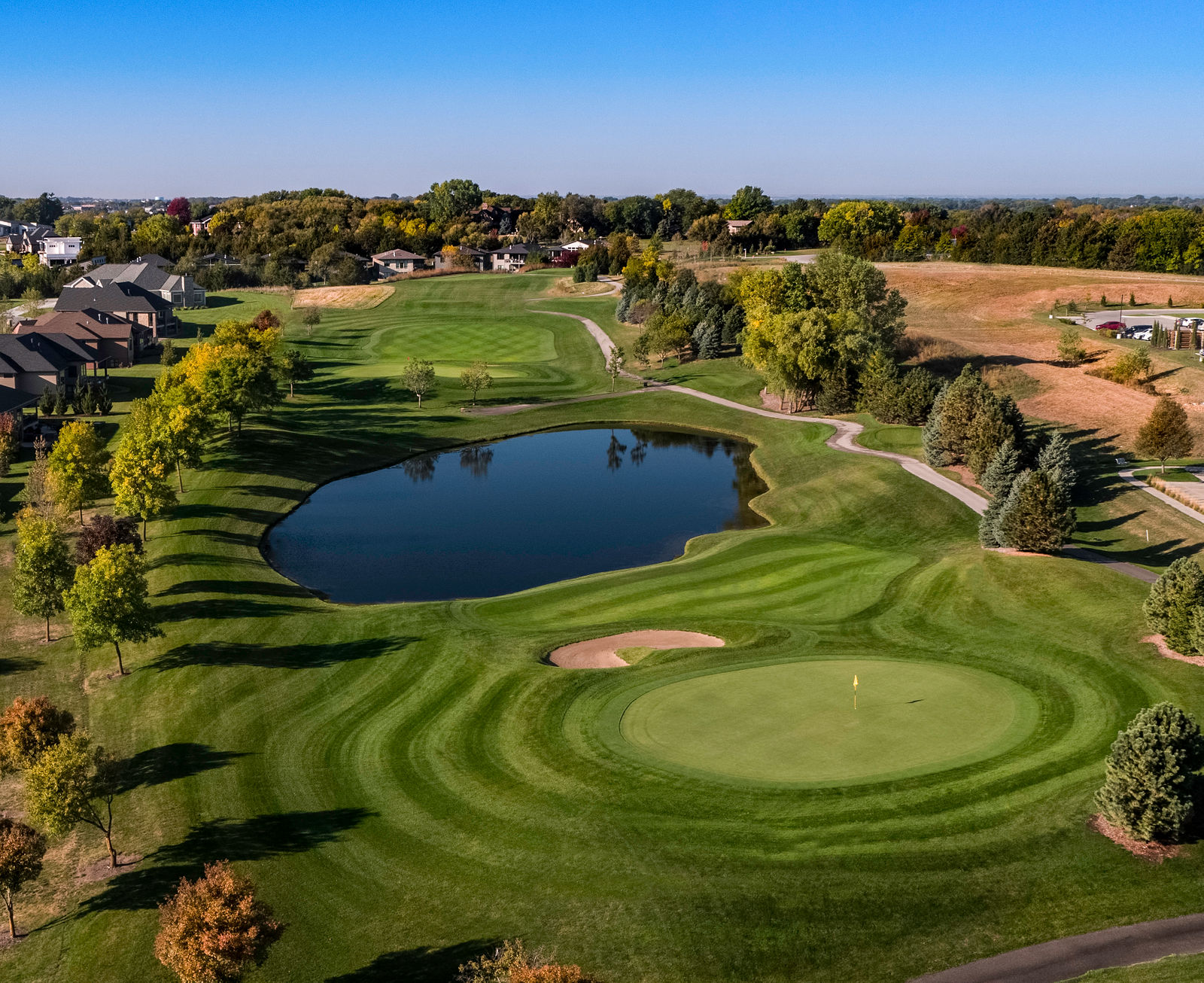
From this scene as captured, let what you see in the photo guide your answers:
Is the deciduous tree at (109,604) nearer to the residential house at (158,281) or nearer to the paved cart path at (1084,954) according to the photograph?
the paved cart path at (1084,954)

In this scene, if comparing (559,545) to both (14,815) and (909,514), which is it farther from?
(14,815)

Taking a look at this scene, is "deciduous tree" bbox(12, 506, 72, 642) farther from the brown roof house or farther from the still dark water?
the brown roof house

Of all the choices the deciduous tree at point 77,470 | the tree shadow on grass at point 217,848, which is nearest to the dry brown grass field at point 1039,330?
the tree shadow on grass at point 217,848

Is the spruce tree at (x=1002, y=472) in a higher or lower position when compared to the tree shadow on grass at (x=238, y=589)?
higher

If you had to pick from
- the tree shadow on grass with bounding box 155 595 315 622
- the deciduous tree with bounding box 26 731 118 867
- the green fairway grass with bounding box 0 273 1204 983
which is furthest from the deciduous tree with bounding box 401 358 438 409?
the deciduous tree with bounding box 26 731 118 867

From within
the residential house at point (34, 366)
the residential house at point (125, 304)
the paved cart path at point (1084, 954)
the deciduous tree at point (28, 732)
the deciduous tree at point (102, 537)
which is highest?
the residential house at point (125, 304)

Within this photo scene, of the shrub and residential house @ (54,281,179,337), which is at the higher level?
residential house @ (54,281,179,337)
